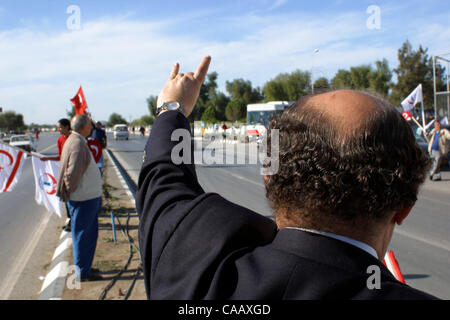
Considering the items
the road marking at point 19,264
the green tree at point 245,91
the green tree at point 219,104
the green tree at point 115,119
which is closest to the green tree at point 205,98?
the green tree at point 219,104

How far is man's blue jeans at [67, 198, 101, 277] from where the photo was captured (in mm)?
4453

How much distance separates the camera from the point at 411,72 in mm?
31453

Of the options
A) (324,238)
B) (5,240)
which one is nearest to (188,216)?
(324,238)

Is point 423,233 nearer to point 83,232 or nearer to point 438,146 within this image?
point 83,232

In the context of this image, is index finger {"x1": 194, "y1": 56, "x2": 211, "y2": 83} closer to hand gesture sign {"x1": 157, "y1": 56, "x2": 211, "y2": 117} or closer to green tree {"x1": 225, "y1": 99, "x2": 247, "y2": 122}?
hand gesture sign {"x1": 157, "y1": 56, "x2": 211, "y2": 117}

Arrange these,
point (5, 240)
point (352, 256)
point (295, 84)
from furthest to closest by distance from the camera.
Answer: point (295, 84) → point (5, 240) → point (352, 256)

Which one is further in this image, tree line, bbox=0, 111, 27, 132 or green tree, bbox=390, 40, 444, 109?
tree line, bbox=0, 111, 27, 132

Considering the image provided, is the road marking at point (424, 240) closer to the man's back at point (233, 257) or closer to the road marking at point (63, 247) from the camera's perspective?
the road marking at point (63, 247)

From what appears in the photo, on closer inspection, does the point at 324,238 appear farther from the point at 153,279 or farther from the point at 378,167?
the point at 153,279

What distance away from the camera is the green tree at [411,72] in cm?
3131

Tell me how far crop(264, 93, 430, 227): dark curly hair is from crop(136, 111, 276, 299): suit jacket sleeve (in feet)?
0.51

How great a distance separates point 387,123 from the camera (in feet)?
3.25

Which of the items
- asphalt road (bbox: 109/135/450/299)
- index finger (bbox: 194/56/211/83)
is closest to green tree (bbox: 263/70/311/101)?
asphalt road (bbox: 109/135/450/299)
